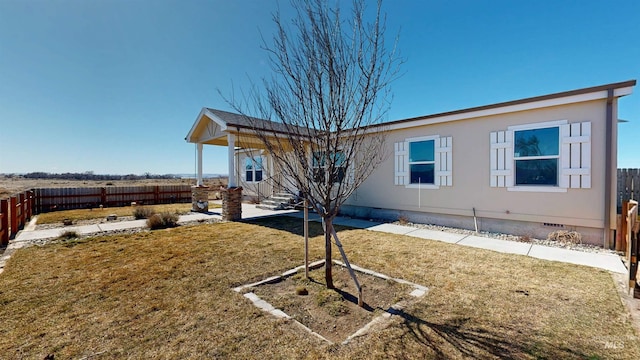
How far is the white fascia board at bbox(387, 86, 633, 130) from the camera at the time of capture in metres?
5.52

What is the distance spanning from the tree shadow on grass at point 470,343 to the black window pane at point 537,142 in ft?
19.3

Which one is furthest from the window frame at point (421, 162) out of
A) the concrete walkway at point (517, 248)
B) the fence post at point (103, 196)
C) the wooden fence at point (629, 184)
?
the fence post at point (103, 196)

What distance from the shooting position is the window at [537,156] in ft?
20.6

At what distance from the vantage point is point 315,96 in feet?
10.1

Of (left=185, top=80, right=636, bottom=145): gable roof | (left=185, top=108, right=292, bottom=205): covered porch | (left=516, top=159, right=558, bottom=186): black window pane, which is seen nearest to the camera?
(left=185, top=80, right=636, bottom=145): gable roof

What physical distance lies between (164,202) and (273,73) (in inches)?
614

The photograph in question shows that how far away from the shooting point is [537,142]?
6.51 metres

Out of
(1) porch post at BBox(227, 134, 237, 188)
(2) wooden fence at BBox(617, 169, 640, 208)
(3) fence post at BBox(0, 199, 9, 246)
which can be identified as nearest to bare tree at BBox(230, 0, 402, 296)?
(1) porch post at BBox(227, 134, 237, 188)

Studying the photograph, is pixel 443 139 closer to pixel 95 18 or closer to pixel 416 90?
pixel 416 90

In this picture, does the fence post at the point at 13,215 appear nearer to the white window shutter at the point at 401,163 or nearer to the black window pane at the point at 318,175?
the black window pane at the point at 318,175

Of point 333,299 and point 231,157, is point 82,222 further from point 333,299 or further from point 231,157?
point 333,299

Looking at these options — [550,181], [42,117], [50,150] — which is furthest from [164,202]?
[50,150]

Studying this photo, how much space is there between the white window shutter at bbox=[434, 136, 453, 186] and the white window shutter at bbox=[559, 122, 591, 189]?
2.47 m

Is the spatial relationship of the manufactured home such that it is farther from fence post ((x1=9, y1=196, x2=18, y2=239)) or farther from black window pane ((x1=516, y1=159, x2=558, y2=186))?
fence post ((x1=9, y1=196, x2=18, y2=239))
